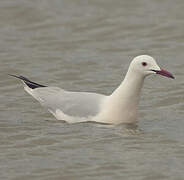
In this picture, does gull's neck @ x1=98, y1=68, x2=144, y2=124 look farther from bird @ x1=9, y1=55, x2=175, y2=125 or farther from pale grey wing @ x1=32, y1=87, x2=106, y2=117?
pale grey wing @ x1=32, y1=87, x2=106, y2=117

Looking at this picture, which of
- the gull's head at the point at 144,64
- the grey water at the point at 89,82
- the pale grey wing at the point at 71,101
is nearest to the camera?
the grey water at the point at 89,82

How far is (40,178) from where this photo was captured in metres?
8.34

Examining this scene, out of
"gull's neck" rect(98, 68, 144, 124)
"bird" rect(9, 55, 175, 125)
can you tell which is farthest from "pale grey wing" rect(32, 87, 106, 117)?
"gull's neck" rect(98, 68, 144, 124)

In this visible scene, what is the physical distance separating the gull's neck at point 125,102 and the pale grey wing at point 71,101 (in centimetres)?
17

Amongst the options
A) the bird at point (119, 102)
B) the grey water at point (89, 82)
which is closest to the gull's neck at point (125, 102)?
the bird at point (119, 102)

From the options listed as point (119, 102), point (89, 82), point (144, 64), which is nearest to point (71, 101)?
point (119, 102)

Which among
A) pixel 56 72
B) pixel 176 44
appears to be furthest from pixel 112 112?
pixel 176 44

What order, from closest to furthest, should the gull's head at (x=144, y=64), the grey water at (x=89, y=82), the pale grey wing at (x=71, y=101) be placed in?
the grey water at (x=89, y=82) → the gull's head at (x=144, y=64) → the pale grey wing at (x=71, y=101)

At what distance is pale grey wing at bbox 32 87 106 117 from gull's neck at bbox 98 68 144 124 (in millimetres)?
174

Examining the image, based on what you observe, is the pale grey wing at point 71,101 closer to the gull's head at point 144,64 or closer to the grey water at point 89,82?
the grey water at point 89,82

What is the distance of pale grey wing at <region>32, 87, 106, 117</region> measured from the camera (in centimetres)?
1024

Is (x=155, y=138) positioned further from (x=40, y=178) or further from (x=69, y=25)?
(x=69, y=25)

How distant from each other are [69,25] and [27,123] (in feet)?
18.3

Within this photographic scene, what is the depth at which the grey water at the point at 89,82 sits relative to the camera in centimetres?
880
